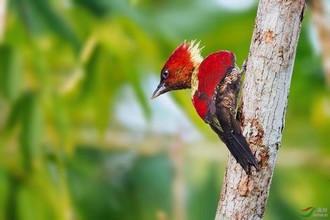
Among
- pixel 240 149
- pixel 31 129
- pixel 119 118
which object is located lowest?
pixel 240 149

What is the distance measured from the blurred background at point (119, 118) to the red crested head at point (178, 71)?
0.40 meters

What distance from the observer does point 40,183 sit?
0.94 metres

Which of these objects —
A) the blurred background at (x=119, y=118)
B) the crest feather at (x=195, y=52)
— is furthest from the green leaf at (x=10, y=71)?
the crest feather at (x=195, y=52)

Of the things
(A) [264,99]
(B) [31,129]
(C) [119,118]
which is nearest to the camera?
(A) [264,99]

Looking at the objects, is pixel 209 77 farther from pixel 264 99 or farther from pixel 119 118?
pixel 119 118

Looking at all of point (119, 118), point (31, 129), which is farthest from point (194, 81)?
point (119, 118)

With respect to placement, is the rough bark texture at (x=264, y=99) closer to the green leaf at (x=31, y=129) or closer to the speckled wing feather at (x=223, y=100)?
the speckled wing feather at (x=223, y=100)

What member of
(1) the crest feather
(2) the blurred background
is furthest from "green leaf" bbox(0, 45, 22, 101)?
(1) the crest feather

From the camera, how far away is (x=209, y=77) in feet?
0.78

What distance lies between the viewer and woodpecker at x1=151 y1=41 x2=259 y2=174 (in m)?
0.21

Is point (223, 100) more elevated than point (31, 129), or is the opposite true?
point (31, 129)

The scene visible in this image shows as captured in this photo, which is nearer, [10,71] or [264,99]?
[264,99]

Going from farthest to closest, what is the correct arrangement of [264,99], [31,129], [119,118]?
[119,118]
[31,129]
[264,99]

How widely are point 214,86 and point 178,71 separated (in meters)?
0.02
